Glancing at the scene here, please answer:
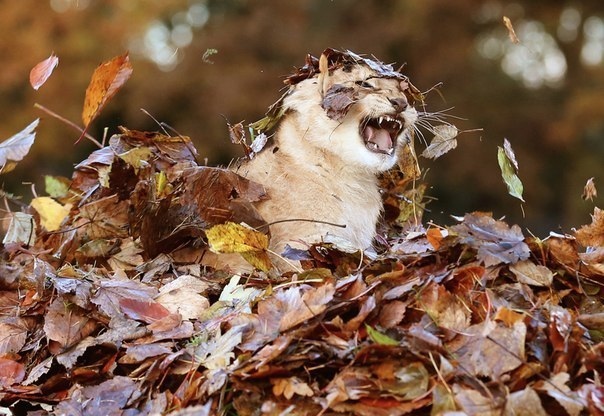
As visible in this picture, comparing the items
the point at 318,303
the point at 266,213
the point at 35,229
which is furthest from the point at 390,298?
the point at 35,229

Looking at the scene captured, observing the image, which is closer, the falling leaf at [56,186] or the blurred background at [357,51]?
the falling leaf at [56,186]

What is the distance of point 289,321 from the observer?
8.69 feet

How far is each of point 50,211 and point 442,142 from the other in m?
1.78

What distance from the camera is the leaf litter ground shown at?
97.5 inches

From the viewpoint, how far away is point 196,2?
15.8m

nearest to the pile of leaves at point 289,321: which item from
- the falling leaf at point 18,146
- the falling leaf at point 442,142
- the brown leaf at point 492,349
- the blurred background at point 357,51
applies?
the brown leaf at point 492,349

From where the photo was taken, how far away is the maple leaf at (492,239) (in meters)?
2.80

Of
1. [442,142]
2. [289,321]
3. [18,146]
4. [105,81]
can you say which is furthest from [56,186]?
[289,321]

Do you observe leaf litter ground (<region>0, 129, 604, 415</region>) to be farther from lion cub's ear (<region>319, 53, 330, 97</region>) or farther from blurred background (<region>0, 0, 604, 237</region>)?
blurred background (<region>0, 0, 604, 237</region>)

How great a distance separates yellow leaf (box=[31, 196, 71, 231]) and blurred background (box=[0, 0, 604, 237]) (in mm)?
8706

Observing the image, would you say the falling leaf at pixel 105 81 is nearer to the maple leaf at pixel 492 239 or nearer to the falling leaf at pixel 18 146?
the falling leaf at pixel 18 146

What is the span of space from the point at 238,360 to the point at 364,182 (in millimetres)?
1668

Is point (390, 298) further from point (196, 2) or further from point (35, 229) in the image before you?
point (196, 2)

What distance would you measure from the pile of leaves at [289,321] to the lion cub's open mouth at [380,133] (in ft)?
1.83
